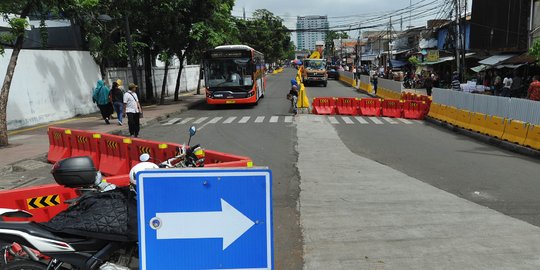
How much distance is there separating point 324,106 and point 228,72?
601 centimetres

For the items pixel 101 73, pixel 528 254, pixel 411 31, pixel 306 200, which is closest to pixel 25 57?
pixel 101 73

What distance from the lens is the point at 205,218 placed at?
2859 millimetres

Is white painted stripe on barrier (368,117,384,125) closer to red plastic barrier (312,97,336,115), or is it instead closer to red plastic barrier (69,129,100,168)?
red plastic barrier (312,97,336,115)

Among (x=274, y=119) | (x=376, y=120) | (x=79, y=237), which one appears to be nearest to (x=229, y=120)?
(x=274, y=119)

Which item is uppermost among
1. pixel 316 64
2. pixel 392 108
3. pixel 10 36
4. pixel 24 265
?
pixel 10 36

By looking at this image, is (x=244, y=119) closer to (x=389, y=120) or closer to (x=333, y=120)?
(x=333, y=120)

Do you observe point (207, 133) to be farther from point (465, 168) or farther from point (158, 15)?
point (158, 15)

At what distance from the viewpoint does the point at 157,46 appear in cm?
2714

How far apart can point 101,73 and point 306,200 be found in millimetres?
19421

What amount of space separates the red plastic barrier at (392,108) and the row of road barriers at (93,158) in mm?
14348

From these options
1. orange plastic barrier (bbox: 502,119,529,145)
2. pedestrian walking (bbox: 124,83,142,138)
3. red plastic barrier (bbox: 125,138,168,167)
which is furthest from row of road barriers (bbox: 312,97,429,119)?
red plastic barrier (bbox: 125,138,168,167)

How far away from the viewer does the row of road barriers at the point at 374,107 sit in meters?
20.8

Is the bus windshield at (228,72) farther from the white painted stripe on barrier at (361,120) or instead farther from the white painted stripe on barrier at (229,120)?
the white painted stripe on barrier at (361,120)

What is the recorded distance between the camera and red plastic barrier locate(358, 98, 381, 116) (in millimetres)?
21516
